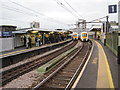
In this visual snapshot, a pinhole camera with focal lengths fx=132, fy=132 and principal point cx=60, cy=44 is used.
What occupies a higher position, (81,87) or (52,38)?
(52,38)

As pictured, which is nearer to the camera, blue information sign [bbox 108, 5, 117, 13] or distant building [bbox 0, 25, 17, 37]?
blue information sign [bbox 108, 5, 117, 13]

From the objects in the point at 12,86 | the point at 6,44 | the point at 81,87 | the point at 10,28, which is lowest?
the point at 12,86

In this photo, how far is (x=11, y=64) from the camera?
1189 cm

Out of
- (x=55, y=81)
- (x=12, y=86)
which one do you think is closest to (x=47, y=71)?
(x=55, y=81)

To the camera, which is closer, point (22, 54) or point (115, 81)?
point (115, 81)

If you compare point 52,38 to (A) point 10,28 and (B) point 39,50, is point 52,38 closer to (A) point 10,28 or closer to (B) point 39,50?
(A) point 10,28

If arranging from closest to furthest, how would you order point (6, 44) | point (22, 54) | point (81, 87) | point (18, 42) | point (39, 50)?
point (81, 87) < point (22, 54) < point (6, 44) < point (39, 50) < point (18, 42)

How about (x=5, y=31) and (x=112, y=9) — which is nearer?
(x=112, y=9)

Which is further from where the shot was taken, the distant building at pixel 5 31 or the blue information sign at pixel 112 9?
the distant building at pixel 5 31

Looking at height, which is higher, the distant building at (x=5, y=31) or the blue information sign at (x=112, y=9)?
the blue information sign at (x=112, y=9)

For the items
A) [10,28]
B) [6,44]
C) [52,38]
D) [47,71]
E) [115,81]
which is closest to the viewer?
[115,81]

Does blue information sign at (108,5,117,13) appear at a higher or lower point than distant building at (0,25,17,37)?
higher

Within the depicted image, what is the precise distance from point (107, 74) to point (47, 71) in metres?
3.93

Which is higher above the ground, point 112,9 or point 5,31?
point 112,9
